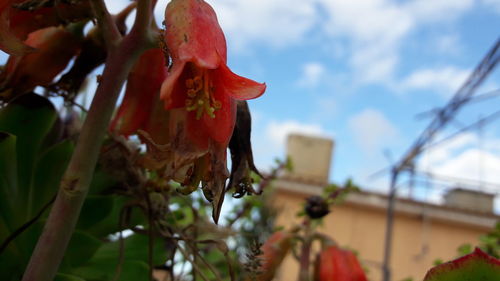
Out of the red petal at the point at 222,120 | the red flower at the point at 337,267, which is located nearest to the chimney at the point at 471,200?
the red flower at the point at 337,267

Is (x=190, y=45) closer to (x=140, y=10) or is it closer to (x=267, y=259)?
(x=140, y=10)

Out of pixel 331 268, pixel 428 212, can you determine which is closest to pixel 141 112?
pixel 331 268

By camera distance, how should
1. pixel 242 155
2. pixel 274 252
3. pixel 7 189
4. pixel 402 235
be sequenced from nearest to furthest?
pixel 242 155
pixel 7 189
pixel 274 252
pixel 402 235

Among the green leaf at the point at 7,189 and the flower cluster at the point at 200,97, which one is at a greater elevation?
the flower cluster at the point at 200,97

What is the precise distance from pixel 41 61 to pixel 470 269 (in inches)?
19.9

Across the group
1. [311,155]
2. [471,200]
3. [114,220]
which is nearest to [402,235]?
[471,200]

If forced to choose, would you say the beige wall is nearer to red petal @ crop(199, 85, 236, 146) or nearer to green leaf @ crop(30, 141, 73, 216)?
green leaf @ crop(30, 141, 73, 216)

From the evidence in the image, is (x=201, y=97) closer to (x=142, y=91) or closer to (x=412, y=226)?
(x=142, y=91)

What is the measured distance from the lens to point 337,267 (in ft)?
2.66

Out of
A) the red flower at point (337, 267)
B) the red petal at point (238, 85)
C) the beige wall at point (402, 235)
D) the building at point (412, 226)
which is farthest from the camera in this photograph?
the beige wall at point (402, 235)

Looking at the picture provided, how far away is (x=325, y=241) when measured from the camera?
91cm

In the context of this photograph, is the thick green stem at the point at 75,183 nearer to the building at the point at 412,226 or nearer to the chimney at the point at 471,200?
the building at the point at 412,226

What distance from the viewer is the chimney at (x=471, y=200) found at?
9312 mm

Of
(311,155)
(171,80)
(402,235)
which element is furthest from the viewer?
(402,235)
